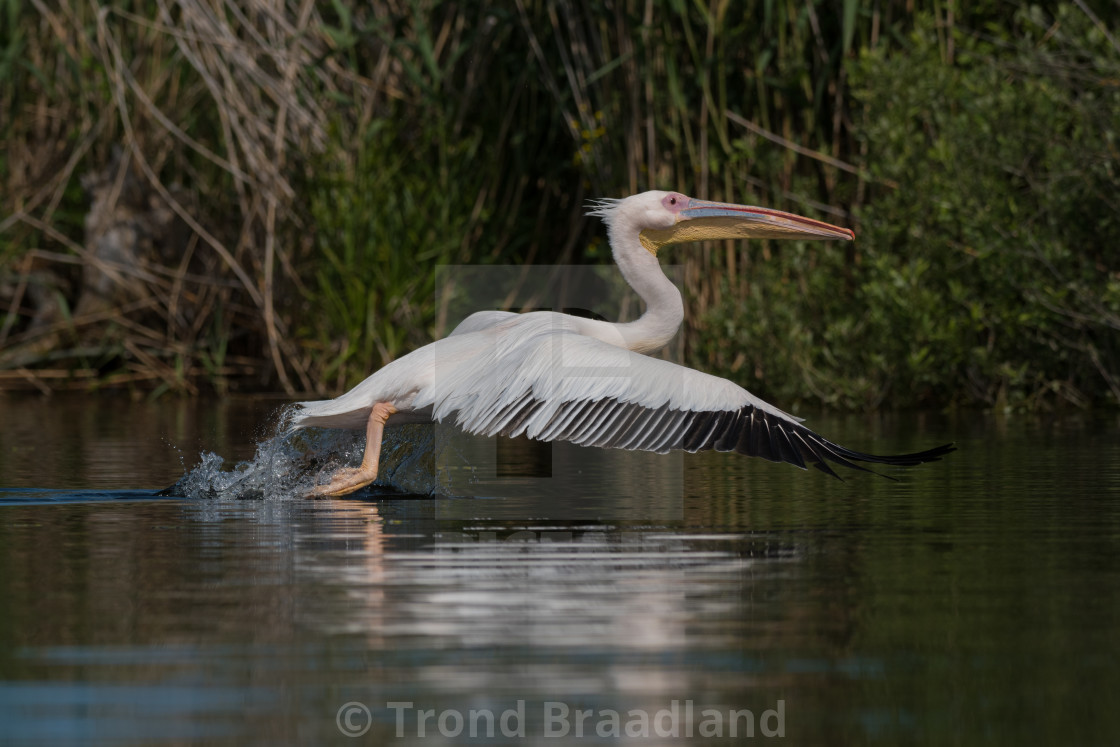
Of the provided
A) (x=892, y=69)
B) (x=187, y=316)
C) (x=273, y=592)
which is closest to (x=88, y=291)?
(x=187, y=316)

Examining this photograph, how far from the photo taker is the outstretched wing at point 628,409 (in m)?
5.54

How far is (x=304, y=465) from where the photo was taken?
7.11 meters

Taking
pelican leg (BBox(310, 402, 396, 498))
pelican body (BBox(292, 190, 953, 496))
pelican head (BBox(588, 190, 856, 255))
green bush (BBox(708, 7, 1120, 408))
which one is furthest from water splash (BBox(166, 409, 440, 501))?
green bush (BBox(708, 7, 1120, 408))

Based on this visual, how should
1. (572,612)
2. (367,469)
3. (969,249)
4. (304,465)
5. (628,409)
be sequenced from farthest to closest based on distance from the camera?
(969,249), (304,465), (367,469), (628,409), (572,612)

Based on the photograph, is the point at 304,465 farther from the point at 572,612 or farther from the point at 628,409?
the point at 572,612

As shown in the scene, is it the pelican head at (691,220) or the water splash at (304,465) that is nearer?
the water splash at (304,465)

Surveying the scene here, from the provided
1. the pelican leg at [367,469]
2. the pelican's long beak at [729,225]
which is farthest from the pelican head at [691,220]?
the pelican leg at [367,469]

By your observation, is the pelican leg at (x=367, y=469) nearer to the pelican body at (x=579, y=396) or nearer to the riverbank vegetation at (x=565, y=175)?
the pelican body at (x=579, y=396)

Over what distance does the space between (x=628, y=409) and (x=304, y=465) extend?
78.1 inches

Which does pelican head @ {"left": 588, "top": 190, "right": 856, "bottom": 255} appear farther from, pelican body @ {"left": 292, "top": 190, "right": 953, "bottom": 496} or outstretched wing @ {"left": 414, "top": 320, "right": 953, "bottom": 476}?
outstretched wing @ {"left": 414, "top": 320, "right": 953, "bottom": 476}

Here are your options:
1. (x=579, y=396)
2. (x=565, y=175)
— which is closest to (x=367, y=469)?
(x=579, y=396)

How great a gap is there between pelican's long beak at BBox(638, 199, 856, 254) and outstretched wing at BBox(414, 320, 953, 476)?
5.34ft

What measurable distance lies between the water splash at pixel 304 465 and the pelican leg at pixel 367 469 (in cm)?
13

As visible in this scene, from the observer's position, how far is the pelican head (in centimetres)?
732
